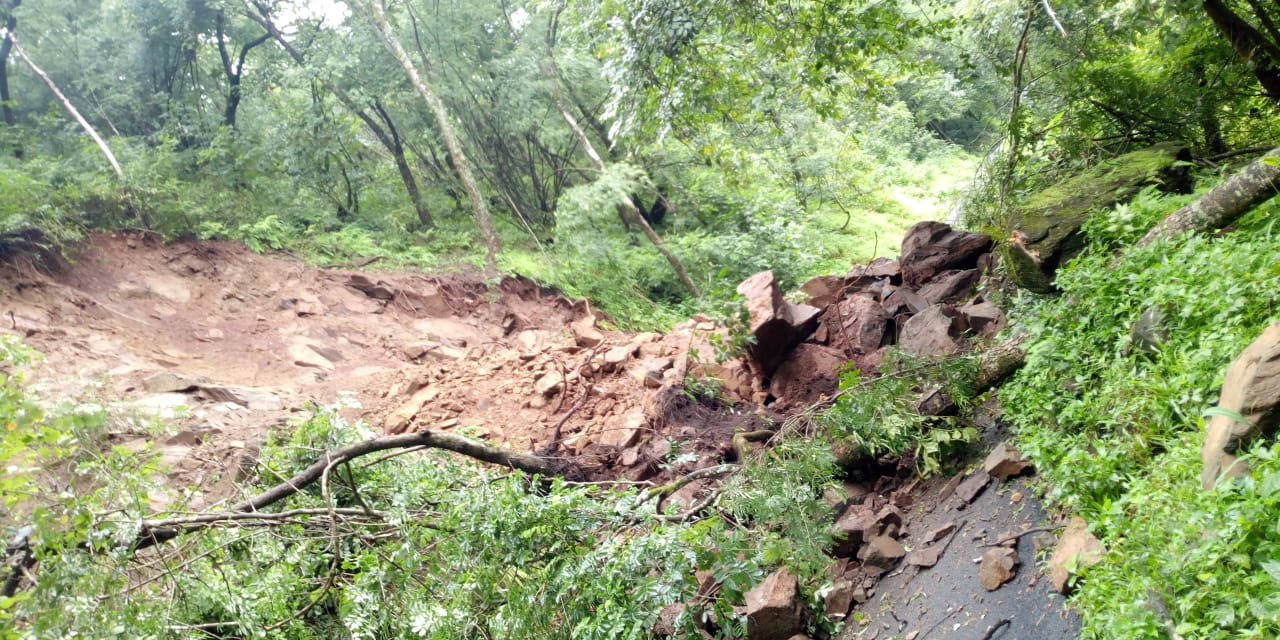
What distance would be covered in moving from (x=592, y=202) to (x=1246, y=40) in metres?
7.53

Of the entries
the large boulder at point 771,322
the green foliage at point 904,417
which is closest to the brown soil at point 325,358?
the large boulder at point 771,322

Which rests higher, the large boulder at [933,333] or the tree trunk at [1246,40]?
the tree trunk at [1246,40]

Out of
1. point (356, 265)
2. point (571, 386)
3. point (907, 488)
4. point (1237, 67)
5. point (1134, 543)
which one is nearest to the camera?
point (1134, 543)

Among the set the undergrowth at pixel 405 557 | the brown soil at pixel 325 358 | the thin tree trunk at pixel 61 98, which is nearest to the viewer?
the undergrowth at pixel 405 557

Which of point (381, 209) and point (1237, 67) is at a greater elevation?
point (381, 209)

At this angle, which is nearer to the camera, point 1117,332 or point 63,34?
point 1117,332

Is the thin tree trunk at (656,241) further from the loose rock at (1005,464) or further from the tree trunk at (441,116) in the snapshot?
the loose rock at (1005,464)

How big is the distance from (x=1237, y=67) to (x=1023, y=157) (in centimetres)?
153

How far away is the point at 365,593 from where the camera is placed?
145 inches

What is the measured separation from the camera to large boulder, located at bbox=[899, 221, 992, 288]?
22.6ft

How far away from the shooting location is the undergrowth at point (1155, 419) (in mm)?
2320

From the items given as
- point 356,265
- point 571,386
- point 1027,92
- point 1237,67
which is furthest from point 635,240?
point 1237,67

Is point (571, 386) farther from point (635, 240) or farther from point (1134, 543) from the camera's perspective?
point (635, 240)

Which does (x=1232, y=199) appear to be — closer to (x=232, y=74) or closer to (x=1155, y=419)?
(x=1155, y=419)
